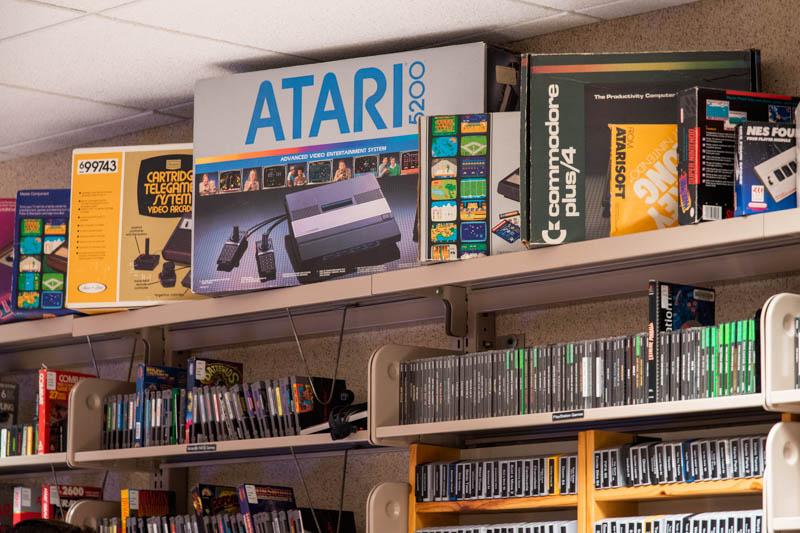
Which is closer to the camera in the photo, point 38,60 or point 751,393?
point 751,393

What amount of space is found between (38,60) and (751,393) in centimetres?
223

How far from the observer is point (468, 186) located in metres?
3.30

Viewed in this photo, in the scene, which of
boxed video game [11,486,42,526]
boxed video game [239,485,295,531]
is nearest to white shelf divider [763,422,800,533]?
boxed video game [239,485,295,531]

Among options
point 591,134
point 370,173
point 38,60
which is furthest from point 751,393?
point 38,60

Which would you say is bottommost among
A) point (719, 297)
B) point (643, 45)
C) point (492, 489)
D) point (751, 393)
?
point (492, 489)

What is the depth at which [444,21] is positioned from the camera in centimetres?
353

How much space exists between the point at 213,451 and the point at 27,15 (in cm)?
123

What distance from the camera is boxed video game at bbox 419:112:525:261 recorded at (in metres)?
3.27

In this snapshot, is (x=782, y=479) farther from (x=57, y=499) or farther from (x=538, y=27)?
(x=57, y=499)

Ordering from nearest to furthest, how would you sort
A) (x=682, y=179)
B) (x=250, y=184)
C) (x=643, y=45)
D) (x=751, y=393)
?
(x=751, y=393), (x=682, y=179), (x=643, y=45), (x=250, y=184)

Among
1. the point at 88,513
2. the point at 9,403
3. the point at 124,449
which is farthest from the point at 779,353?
the point at 9,403

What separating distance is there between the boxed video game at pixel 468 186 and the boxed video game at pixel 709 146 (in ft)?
1.56

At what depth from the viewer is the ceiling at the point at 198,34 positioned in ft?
11.3

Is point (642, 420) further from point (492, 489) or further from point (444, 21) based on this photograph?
point (444, 21)
